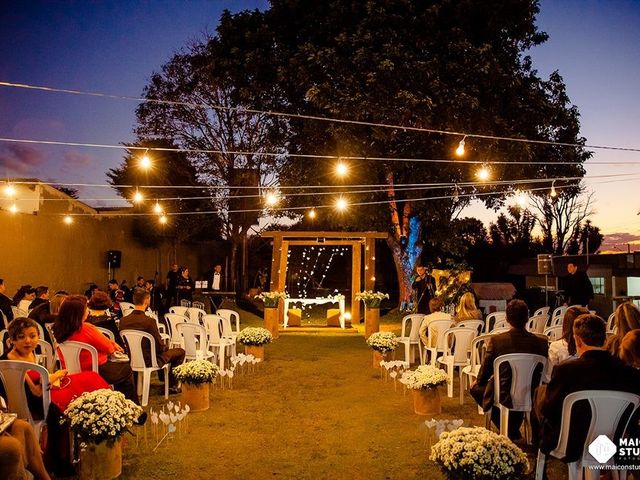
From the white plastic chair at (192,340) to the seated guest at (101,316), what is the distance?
5.43 ft

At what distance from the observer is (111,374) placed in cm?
484

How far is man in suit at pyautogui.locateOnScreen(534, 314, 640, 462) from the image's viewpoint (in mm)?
3248

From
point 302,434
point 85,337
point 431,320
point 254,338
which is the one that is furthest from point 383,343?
point 85,337

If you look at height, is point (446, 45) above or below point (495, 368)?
above

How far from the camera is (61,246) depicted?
16.9m

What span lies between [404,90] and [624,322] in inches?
381

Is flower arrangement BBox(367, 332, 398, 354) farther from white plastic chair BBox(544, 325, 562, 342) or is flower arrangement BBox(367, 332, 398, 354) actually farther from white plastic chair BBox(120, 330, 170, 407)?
white plastic chair BBox(120, 330, 170, 407)

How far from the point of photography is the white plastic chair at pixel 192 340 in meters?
7.02

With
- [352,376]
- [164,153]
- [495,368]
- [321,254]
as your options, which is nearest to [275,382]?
[352,376]

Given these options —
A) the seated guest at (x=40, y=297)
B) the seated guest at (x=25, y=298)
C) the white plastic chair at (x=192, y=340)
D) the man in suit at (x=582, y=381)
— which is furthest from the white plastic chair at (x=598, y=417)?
the seated guest at (x=25, y=298)

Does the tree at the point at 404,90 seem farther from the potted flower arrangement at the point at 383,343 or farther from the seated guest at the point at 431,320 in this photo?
the potted flower arrangement at the point at 383,343

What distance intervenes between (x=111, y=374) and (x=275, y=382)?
298 centimetres

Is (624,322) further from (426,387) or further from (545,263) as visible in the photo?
(545,263)

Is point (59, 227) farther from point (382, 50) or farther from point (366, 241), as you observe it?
point (382, 50)
